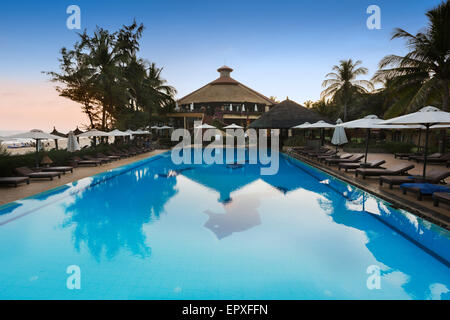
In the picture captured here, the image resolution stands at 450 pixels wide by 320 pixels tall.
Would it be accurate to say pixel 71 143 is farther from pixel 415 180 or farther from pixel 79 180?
pixel 415 180

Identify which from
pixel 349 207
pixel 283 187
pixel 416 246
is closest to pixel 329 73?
pixel 283 187

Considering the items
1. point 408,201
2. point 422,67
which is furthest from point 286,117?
point 408,201

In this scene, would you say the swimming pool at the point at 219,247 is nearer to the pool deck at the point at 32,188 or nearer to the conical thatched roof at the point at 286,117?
the pool deck at the point at 32,188

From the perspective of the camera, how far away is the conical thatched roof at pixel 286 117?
77.0ft

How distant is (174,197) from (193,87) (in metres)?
45.4

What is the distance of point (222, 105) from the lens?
4025 cm

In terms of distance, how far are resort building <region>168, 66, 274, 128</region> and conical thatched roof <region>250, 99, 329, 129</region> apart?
12.1m

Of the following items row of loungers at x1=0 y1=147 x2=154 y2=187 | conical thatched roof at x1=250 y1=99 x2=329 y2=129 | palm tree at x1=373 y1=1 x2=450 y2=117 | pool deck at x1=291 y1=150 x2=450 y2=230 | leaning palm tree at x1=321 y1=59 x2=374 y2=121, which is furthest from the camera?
leaning palm tree at x1=321 y1=59 x2=374 y2=121

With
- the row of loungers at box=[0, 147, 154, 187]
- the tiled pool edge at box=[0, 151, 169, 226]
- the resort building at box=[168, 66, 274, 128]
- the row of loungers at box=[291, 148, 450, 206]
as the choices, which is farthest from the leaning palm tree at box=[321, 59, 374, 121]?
the row of loungers at box=[0, 147, 154, 187]

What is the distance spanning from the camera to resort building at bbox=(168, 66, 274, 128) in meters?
37.4

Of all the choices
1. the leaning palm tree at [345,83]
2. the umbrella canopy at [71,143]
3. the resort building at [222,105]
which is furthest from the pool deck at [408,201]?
the resort building at [222,105]

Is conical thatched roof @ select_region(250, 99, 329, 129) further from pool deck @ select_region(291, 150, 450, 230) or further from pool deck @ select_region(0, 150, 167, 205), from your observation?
pool deck @ select_region(0, 150, 167, 205)
